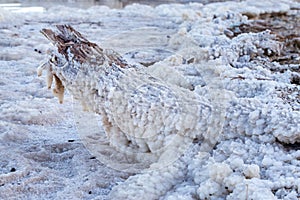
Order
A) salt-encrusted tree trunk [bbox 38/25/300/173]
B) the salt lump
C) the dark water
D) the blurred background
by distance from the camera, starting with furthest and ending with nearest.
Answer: the dark water
the blurred background
salt-encrusted tree trunk [bbox 38/25/300/173]
the salt lump

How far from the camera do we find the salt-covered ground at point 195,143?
56.0 inches

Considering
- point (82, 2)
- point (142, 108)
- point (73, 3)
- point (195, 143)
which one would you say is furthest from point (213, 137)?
point (82, 2)

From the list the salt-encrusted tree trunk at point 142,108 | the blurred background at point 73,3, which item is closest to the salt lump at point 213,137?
the salt-encrusted tree trunk at point 142,108

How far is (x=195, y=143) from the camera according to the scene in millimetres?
1625

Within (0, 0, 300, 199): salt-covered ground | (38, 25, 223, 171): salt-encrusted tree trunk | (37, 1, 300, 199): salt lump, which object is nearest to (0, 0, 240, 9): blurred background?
(0, 0, 300, 199): salt-covered ground

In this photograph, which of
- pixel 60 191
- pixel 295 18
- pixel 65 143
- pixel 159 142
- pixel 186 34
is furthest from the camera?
pixel 295 18

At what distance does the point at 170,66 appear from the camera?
2.50 m

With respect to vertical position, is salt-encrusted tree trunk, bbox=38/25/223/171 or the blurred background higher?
salt-encrusted tree trunk, bbox=38/25/223/171

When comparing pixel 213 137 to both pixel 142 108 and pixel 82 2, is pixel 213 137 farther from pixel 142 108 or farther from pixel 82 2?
pixel 82 2

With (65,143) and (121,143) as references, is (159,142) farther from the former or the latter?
(65,143)

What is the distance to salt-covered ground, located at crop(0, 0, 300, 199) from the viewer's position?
4.67 feet

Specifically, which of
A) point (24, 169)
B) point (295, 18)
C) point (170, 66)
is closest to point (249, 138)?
point (24, 169)

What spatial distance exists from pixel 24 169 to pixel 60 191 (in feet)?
0.65

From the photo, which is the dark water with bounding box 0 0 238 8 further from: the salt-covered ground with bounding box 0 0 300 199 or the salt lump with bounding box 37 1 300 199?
the salt lump with bounding box 37 1 300 199
